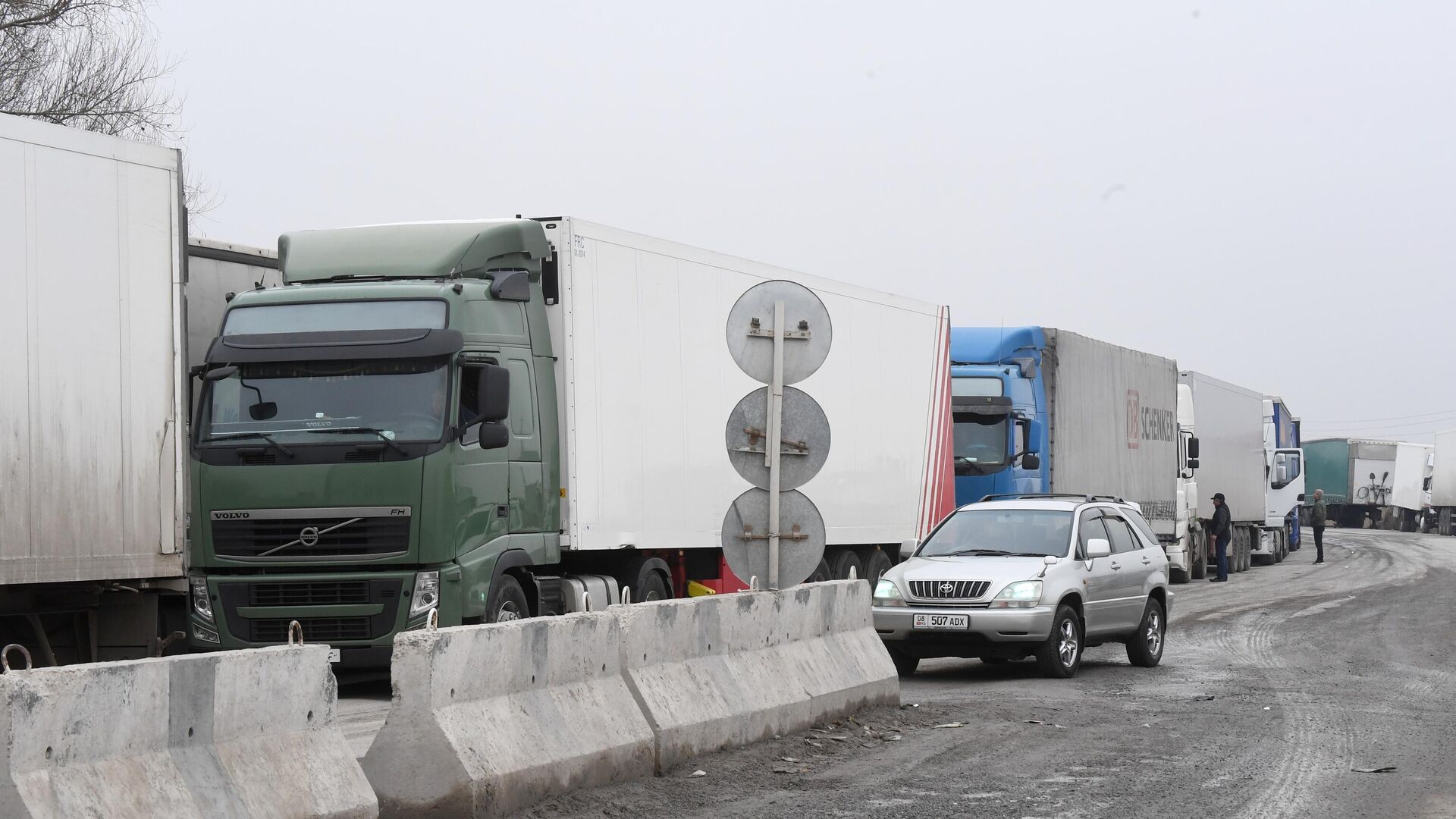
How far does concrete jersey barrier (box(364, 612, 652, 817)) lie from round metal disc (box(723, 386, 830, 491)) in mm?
1884

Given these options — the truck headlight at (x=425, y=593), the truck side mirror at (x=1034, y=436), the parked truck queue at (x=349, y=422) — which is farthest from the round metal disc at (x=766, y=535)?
the truck side mirror at (x=1034, y=436)

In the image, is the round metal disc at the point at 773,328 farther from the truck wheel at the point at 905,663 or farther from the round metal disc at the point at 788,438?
Answer: the truck wheel at the point at 905,663

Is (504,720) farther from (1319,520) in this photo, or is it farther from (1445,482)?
(1445,482)

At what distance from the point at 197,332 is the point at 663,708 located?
20.4ft

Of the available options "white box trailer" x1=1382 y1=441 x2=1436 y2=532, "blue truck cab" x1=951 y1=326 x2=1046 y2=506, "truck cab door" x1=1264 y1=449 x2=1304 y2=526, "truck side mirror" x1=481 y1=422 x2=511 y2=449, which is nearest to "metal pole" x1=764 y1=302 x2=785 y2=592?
"truck side mirror" x1=481 y1=422 x2=511 y2=449

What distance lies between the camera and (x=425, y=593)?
11.3 m

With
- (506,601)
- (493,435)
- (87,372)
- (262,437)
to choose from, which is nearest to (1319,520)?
(506,601)

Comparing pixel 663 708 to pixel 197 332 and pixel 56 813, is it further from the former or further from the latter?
pixel 197 332

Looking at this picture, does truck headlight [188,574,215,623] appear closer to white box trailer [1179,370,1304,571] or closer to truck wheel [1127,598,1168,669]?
truck wheel [1127,598,1168,669]

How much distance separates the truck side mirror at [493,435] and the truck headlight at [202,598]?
2.14m

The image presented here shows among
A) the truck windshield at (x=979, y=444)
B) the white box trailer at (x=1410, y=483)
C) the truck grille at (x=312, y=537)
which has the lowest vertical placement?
the white box trailer at (x=1410, y=483)

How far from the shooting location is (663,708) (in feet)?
28.4

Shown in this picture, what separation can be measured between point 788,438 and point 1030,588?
4643 millimetres

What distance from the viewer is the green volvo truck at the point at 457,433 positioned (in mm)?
11352
